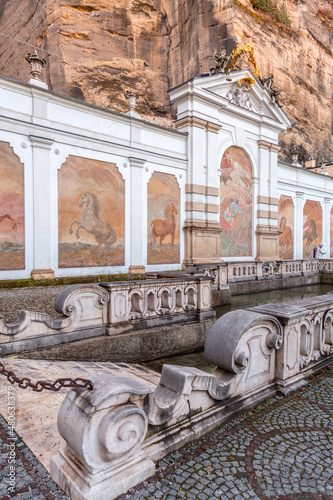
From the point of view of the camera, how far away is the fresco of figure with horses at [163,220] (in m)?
10.8

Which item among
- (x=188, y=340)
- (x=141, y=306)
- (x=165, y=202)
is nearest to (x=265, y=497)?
(x=141, y=306)

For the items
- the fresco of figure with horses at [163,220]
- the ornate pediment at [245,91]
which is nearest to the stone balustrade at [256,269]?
the fresco of figure with horses at [163,220]

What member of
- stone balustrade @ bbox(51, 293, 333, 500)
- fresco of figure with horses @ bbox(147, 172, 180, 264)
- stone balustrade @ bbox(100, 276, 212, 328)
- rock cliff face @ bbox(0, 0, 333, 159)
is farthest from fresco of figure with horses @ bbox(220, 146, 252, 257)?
stone balustrade @ bbox(51, 293, 333, 500)

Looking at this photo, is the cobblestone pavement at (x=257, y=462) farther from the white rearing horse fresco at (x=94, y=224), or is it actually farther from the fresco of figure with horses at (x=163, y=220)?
the fresco of figure with horses at (x=163, y=220)

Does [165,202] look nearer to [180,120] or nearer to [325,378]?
[180,120]

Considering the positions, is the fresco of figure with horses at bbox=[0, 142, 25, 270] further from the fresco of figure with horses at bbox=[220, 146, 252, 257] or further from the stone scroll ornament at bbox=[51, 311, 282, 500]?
the fresco of figure with horses at bbox=[220, 146, 252, 257]

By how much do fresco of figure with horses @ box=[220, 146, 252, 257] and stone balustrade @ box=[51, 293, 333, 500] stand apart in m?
9.73

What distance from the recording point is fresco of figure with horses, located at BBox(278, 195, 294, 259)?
1630cm

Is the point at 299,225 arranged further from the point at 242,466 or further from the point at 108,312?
the point at 242,466

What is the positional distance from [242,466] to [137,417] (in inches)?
33.6

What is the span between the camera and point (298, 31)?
24906 mm

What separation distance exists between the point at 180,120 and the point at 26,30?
18438mm

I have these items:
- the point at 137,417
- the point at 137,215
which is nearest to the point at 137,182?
the point at 137,215

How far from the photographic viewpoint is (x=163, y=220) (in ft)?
36.6
